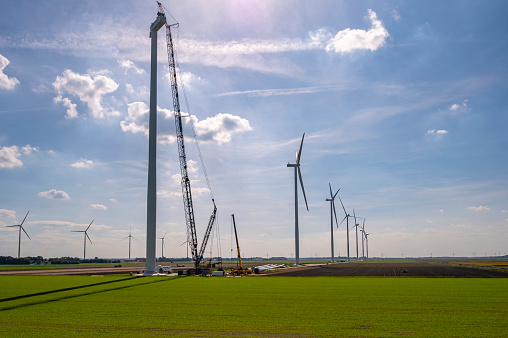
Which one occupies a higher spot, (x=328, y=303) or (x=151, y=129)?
(x=151, y=129)

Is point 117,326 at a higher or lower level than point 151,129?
lower

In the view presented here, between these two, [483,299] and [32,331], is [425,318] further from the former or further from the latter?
[32,331]

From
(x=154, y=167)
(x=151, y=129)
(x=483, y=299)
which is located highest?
(x=151, y=129)

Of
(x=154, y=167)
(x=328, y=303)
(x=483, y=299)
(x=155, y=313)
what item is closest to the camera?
(x=155, y=313)

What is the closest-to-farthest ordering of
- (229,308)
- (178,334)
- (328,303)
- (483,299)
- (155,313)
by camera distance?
(178,334) → (155,313) → (229,308) → (328,303) → (483,299)

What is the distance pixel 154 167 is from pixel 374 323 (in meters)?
75.3

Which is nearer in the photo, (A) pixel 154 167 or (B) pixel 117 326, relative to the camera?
(B) pixel 117 326

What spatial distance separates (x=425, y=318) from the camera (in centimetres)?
2991

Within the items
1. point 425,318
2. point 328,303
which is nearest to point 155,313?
point 328,303

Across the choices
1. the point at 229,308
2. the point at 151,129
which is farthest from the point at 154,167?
the point at 229,308

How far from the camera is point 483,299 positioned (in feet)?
138

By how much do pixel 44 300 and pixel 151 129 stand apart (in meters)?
58.6

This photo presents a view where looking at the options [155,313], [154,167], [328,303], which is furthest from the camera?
[154,167]

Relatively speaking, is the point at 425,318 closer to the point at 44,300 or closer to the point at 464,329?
the point at 464,329
